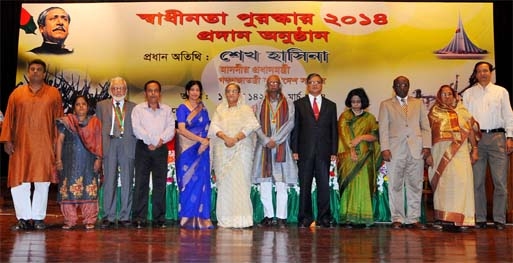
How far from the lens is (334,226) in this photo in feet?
21.0

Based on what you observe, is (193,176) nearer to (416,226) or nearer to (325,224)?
(325,224)

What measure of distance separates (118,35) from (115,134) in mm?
1913

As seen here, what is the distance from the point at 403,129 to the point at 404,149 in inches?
7.6

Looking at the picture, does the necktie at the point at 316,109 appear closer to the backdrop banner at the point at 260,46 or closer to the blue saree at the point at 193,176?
the blue saree at the point at 193,176

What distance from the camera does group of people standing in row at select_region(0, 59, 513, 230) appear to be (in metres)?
6.06

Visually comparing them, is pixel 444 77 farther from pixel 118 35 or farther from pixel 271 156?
pixel 118 35

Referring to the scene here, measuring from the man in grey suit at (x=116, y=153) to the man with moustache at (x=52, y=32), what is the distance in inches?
69.4

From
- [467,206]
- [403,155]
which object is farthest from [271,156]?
[467,206]

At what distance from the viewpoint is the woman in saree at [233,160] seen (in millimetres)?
6219

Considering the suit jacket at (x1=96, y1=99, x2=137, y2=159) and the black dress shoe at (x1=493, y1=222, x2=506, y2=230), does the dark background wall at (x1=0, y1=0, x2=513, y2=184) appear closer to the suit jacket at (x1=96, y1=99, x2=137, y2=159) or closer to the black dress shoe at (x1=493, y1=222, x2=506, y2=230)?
the black dress shoe at (x1=493, y1=222, x2=506, y2=230)

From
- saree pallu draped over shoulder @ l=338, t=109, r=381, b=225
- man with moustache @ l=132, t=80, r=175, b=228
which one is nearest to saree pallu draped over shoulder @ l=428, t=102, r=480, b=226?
saree pallu draped over shoulder @ l=338, t=109, r=381, b=225

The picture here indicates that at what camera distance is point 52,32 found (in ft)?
25.3

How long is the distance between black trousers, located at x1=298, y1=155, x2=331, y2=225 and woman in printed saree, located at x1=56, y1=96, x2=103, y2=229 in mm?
1899

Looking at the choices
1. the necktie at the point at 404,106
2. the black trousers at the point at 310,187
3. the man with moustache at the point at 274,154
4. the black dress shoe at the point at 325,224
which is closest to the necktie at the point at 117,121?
the man with moustache at the point at 274,154
